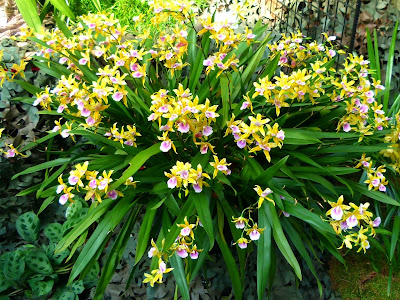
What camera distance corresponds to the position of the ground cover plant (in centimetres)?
143

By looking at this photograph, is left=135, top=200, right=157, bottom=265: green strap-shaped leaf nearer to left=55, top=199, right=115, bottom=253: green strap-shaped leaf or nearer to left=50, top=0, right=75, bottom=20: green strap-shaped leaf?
left=55, top=199, right=115, bottom=253: green strap-shaped leaf

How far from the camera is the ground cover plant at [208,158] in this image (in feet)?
4.69

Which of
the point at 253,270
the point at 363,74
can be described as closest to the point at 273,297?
the point at 253,270

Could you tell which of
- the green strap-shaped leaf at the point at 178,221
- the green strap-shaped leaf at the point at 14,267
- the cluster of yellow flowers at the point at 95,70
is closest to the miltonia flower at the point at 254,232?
the green strap-shaped leaf at the point at 178,221

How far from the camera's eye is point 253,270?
1.83m

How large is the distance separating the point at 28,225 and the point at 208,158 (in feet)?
3.70

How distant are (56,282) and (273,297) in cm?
111

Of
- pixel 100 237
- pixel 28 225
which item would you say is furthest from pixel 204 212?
pixel 28 225

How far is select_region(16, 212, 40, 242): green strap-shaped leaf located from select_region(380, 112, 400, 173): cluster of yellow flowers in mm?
1768

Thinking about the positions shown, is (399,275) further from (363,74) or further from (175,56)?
(175,56)

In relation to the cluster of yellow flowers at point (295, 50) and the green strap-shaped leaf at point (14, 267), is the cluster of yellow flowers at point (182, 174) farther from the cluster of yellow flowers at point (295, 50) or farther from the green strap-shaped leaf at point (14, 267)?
the green strap-shaped leaf at point (14, 267)

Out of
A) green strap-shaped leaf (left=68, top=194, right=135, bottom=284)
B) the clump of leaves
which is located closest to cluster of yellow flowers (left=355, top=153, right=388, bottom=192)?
green strap-shaped leaf (left=68, top=194, right=135, bottom=284)

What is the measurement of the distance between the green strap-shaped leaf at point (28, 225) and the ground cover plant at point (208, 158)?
1.32ft

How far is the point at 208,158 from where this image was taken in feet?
5.31
